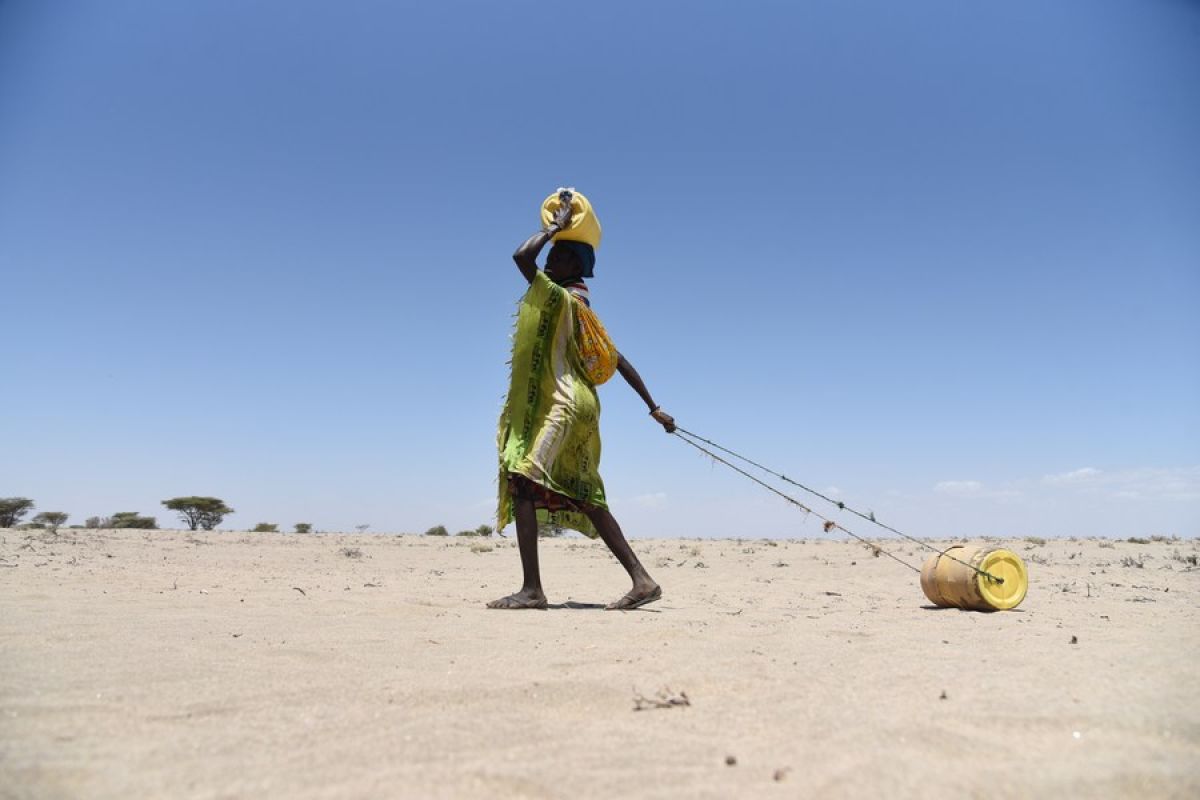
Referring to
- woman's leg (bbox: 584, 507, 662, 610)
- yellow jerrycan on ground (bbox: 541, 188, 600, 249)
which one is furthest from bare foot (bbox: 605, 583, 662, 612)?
yellow jerrycan on ground (bbox: 541, 188, 600, 249)

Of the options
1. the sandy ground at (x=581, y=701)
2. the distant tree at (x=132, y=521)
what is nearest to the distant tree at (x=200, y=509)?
the distant tree at (x=132, y=521)

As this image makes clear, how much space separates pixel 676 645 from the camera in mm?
3326

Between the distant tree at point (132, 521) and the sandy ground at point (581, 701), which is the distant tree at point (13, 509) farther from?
the sandy ground at point (581, 701)

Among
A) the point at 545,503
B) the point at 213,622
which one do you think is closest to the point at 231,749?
the point at 213,622

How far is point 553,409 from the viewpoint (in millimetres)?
4980

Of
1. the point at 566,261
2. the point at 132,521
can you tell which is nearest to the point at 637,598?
the point at 566,261

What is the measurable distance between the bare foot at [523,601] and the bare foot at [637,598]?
0.43m

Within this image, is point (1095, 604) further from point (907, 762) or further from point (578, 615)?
point (907, 762)

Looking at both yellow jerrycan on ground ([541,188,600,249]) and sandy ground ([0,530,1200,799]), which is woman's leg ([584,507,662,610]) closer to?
sandy ground ([0,530,1200,799])

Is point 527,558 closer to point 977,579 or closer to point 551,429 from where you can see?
point 551,429

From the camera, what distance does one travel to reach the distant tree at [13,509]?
26.7m

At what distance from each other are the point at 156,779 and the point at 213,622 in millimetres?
2340

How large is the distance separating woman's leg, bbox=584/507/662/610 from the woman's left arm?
0.82 m

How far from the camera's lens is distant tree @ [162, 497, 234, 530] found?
103ft
